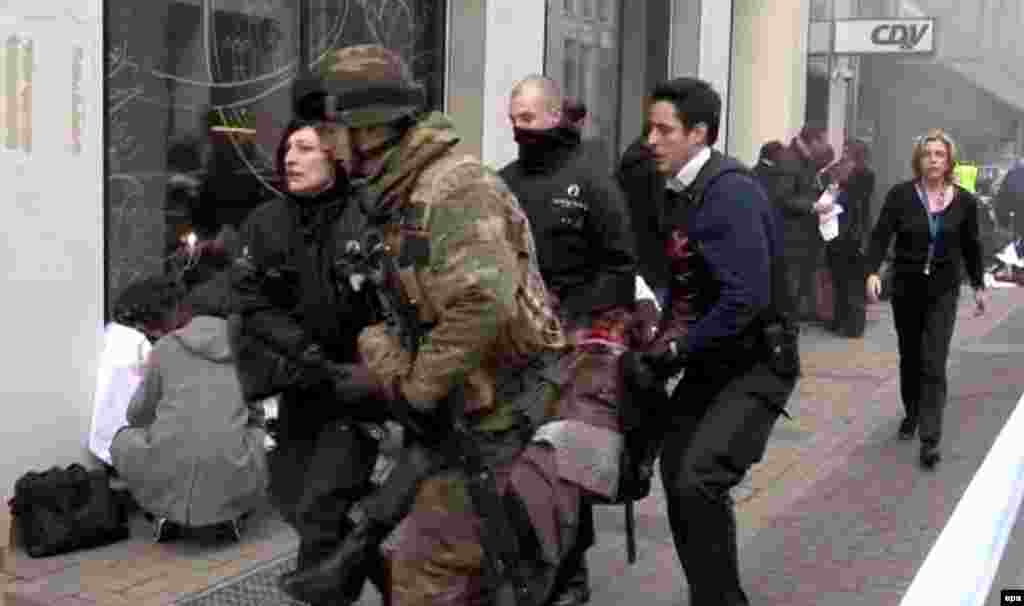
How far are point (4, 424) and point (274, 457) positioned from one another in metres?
1.77

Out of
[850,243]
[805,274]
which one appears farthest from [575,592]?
[850,243]

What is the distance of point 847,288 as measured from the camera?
12.5 m

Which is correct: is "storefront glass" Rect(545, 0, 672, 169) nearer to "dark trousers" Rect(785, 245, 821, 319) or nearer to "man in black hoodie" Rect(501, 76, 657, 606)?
"dark trousers" Rect(785, 245, 821, 319)

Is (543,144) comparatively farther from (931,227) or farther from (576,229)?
(931,227)

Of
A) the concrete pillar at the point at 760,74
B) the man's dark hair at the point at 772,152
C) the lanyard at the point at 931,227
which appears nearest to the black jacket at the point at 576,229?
the lanyard at the point at 931,227

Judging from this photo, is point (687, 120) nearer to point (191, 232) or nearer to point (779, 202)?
point (191, 232)

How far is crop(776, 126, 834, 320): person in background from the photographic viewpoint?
11.3m

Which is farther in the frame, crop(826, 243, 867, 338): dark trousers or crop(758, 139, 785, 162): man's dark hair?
crop(826, 243, 867, 338): dark trousers

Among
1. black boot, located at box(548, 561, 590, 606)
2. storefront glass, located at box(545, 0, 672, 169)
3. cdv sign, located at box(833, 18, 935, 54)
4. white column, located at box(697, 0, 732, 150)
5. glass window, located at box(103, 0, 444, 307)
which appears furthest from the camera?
cdv sign, located at box(833, 18, 935, 54)

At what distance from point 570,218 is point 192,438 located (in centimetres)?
A: 186

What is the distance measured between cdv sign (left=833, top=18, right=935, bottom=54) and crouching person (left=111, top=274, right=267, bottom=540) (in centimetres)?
1036

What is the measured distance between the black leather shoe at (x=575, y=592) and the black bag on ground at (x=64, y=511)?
2.06 metres

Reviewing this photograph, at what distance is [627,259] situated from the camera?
5113mm

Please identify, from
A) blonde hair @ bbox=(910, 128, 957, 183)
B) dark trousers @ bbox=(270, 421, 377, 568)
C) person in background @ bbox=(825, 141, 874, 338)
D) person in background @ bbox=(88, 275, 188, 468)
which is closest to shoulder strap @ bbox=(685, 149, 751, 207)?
dark trousers @ bbox=(270, 421, 377, 568)
